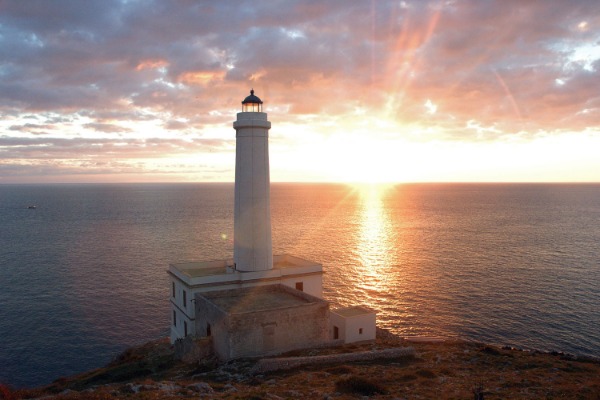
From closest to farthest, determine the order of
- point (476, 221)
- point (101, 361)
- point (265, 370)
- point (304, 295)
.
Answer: point (265, 370), point (304, 295), point (101, 361), point (476, 221)

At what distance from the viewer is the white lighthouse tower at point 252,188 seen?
31078 mm

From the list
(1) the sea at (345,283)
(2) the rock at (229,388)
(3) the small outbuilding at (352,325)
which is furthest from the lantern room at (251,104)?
(1) the sea at (345,283)

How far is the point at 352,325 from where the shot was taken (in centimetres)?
2912

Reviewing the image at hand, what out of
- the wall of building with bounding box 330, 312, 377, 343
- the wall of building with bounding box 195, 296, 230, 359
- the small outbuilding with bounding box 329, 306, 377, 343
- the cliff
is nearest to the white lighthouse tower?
the wall of building with bounding box 195, 296, 230, 359

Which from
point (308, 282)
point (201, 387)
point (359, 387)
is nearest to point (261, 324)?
point (201, 387)

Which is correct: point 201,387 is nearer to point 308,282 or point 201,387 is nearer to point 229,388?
point 229,388

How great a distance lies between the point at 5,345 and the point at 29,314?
8377 mm

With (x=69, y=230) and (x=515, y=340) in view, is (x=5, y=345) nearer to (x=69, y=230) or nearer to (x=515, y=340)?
(x=515, y=340)

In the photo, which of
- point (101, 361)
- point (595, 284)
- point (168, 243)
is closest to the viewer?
point (101, 361)

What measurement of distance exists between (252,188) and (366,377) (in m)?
15.5

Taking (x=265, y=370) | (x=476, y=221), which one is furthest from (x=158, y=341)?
(x=476, y=221)

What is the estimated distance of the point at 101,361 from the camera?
37594 mm

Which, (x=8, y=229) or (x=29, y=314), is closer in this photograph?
(x=29, y=314)

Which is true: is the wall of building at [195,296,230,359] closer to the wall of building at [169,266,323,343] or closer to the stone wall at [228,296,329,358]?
the stone wall at [228,296,329,358]
